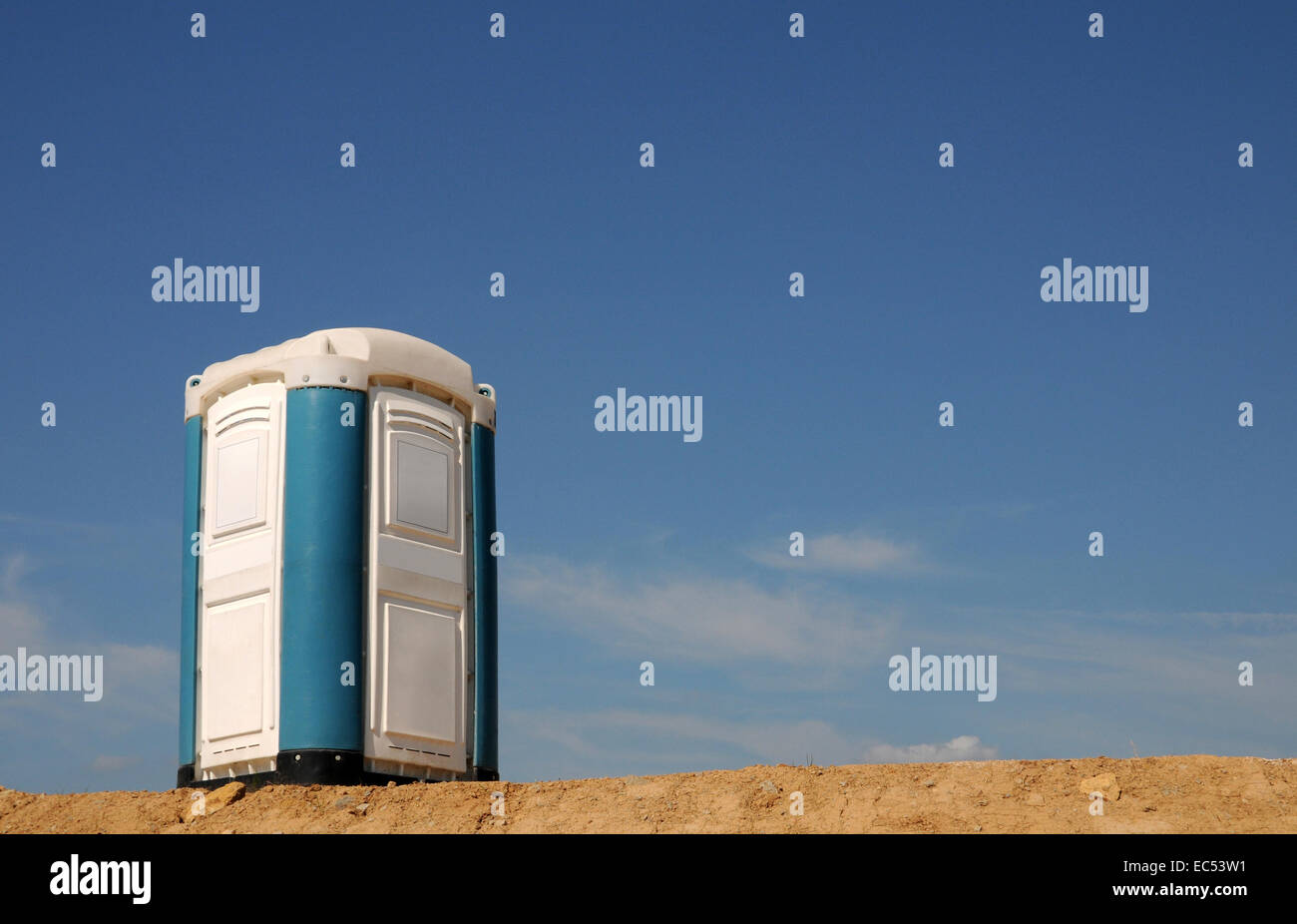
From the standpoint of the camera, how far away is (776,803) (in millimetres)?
10977

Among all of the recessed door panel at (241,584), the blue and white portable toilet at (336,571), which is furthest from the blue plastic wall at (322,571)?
the recessed door panel at (241,584)

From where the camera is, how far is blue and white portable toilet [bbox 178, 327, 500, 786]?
13531 millimetres

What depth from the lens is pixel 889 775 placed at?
11.3 metres

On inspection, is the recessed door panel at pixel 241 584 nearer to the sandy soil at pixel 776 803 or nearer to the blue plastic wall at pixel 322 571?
the blue plastic wall at pixel 322 571

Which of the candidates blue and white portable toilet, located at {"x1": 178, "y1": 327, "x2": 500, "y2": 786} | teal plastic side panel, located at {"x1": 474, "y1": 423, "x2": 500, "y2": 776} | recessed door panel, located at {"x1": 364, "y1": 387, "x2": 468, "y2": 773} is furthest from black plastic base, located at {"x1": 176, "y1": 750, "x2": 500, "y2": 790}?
teal plastic side panel, located at {"x1": 474, "y1": 423, "x2": 500, "y2": 776}

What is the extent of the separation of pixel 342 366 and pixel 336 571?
2.09m

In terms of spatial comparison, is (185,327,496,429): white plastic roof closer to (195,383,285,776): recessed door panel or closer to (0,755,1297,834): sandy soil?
(195,383,285,776): recessed door panel

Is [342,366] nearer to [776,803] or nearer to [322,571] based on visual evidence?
[322,571]

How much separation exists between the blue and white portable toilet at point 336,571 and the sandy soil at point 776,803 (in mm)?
1152

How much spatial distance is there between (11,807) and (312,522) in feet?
12.0

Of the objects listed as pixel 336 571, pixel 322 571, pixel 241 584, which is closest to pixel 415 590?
pixel 336 571

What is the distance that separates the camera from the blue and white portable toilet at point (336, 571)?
13531 millimetres

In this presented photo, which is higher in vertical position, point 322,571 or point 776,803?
point 322,571

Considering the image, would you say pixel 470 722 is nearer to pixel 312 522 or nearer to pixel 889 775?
pixel 312 522
